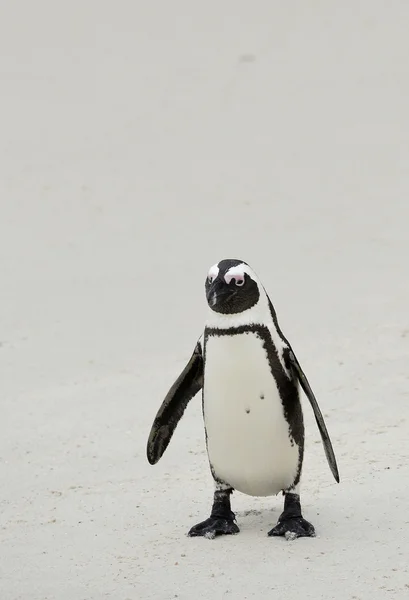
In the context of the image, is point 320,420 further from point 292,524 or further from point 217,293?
point 217,293

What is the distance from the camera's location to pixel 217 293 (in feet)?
10.8

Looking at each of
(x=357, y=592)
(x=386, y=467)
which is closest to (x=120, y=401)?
(x=386, y=467)

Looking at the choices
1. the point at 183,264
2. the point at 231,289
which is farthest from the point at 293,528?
the point at 183,264

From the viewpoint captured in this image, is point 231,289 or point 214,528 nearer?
point 231,289

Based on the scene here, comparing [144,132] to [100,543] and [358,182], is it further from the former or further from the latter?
[100,543]

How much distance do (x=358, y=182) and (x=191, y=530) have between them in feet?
19.7

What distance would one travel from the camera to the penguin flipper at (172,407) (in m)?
3.59

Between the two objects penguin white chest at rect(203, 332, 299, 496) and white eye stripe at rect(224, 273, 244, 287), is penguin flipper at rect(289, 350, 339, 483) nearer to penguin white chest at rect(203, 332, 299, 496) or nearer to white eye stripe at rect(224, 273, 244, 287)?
penguin white chest at rect(203, 332, 299, 496)

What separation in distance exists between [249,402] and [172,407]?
13.1 inches

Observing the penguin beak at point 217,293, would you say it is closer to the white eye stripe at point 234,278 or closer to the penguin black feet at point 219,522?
the white eye stripe at point 234,278

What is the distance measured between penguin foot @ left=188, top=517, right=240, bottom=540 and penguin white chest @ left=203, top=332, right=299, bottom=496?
0.40ft

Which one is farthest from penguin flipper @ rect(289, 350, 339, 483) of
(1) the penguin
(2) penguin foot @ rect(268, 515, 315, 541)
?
(2) penguin foot @ rect(268, 515, 315, 541)

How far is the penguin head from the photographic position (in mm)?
3283

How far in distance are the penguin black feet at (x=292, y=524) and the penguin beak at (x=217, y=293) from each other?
2.04ft
